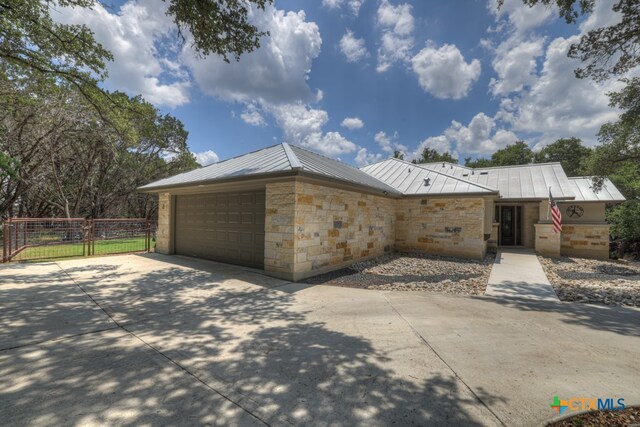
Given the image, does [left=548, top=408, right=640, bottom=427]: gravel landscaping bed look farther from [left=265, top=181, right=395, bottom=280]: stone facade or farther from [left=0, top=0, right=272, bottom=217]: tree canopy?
[left=0, top=0, right=272, bottom=217]: tree canopy

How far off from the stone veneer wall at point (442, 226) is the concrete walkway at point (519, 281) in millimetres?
1248

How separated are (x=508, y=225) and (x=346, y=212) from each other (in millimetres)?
11785

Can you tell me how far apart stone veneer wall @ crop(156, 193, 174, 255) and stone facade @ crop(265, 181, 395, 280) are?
574 centimetres

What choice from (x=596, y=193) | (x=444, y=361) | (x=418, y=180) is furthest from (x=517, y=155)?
(x=444, y=361)

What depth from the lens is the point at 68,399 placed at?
7.60ft

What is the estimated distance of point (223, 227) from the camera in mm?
9008

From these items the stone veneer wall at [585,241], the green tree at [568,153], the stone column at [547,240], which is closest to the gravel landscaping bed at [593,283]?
the stone column at [547,240]

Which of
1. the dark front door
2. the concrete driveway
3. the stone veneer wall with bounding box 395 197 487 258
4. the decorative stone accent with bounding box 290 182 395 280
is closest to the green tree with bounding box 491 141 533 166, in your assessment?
the dark front door

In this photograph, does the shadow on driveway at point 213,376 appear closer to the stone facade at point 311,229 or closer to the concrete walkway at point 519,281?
the stone facade at point 311,229

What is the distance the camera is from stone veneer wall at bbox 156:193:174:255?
10.8 m

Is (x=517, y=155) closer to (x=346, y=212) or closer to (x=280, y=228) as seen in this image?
(x=346, y=212)

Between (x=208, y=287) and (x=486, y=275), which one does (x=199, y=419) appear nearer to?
(x=208, y=287)

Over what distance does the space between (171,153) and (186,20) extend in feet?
73.8

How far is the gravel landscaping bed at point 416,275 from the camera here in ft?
21.9
